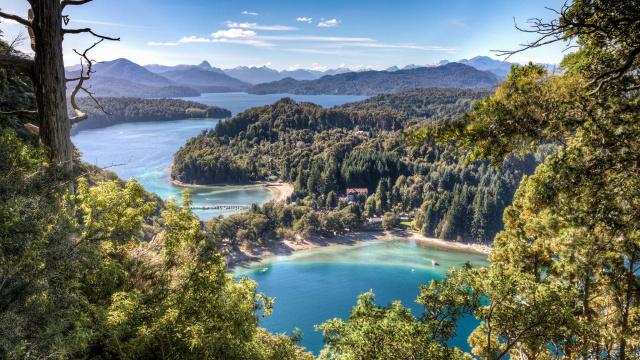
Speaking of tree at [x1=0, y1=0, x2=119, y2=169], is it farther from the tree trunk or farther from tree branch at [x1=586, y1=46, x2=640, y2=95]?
tree branch at [x1=586, y1=46, x2=640, y2=95]

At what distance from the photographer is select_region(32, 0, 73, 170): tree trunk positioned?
11.4ft

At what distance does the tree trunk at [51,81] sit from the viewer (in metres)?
3.47

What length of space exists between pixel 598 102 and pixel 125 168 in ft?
271

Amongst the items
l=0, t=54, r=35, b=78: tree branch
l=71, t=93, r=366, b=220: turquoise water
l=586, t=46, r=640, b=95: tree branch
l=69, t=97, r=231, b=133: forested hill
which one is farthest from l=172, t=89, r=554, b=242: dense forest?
l=69, t=97, r=231, b=133: forested hill

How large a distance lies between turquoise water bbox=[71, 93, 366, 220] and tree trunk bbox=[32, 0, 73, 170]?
1161 inches

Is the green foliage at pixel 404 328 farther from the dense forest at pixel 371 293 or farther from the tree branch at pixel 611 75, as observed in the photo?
the tree branch at pixel 611 75

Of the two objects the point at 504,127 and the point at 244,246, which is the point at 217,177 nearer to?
the point at 244,246

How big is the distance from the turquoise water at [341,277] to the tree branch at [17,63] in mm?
22652

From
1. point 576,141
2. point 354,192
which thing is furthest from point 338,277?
point 576,141

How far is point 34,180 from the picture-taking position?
10.6ft

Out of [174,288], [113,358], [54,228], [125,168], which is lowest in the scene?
[125,168]

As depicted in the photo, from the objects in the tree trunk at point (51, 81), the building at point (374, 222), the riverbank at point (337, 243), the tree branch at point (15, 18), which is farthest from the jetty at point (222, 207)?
the tree branch at point (15, 18)

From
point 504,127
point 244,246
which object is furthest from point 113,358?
point 244,246

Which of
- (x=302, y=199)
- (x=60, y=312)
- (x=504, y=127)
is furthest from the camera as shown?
(x=302, y=199)
